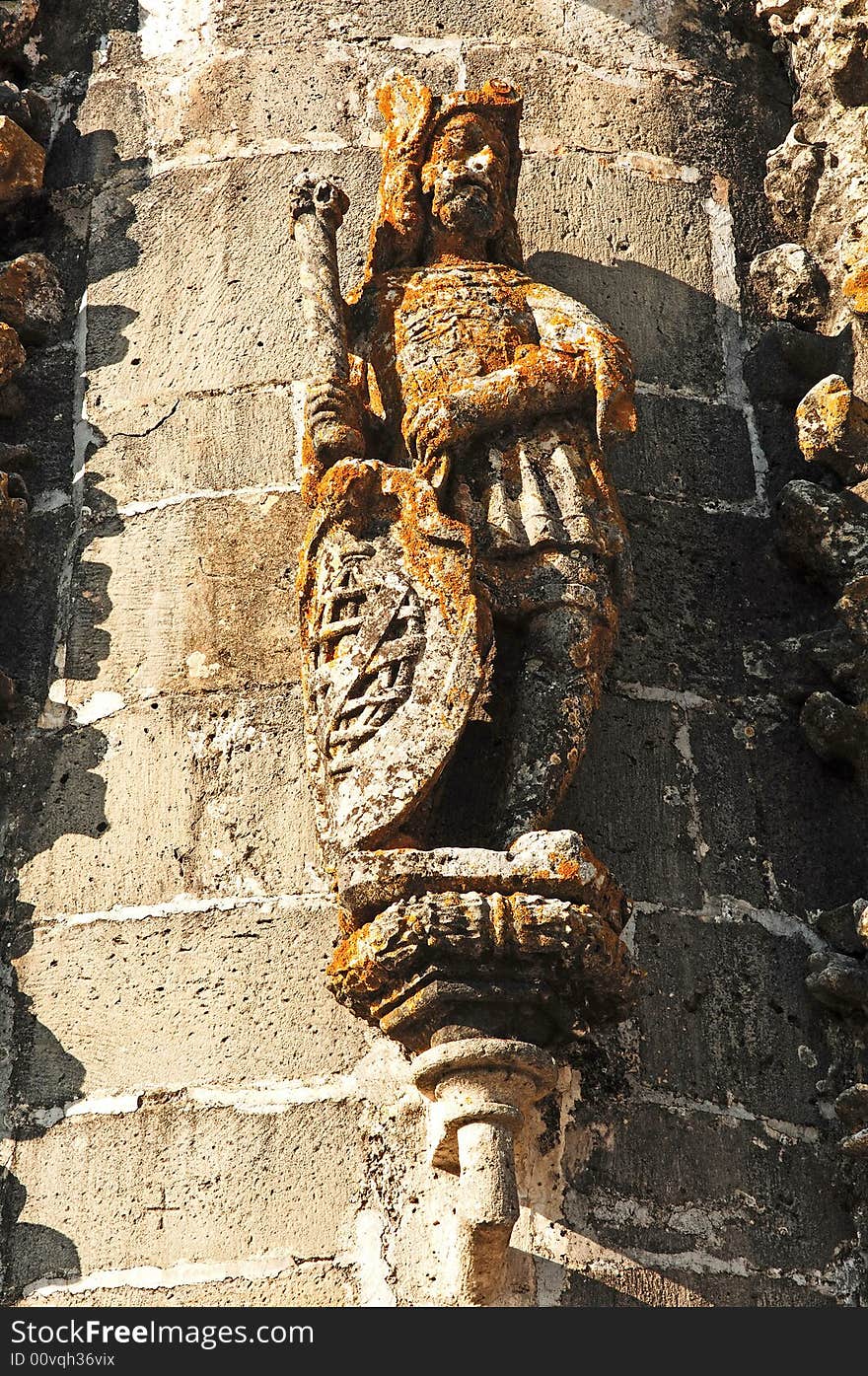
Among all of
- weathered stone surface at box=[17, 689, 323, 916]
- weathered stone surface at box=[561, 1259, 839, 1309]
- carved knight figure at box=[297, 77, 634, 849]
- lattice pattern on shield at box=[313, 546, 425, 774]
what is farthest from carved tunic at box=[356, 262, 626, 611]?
weathered stone surface at box=[561, 1259, 839, 1309]

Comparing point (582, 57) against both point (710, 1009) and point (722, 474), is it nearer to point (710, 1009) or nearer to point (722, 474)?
point (722, 474)

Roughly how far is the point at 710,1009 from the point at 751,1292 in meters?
0.61

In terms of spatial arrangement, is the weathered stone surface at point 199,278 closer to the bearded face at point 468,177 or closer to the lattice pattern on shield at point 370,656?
the bearded face at point 468,177

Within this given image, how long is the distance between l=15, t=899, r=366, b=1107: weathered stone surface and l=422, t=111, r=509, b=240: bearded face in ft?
5.61

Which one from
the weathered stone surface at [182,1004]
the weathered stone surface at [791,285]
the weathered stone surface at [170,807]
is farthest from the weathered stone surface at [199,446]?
the weathered stone surface at [791,285]

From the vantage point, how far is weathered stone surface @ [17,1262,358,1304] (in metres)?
4.33

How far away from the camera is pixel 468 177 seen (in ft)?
17.4

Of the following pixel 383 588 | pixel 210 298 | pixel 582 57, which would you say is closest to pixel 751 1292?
pixel 383 588

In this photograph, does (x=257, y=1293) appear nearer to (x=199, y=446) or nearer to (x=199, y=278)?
(x=199, y=446)

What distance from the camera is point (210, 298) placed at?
228 inches

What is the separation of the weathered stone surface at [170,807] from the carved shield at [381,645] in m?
0.36

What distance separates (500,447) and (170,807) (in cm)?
110

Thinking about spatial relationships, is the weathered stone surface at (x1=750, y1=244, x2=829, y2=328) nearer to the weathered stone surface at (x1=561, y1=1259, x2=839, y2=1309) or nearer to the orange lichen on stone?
the orange lichen on stone

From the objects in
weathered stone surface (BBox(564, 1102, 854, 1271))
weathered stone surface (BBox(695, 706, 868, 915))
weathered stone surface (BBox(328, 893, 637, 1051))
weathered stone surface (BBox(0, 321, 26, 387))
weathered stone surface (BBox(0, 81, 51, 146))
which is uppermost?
weathered stone surface (BBox(0, 81, 51, 146))
